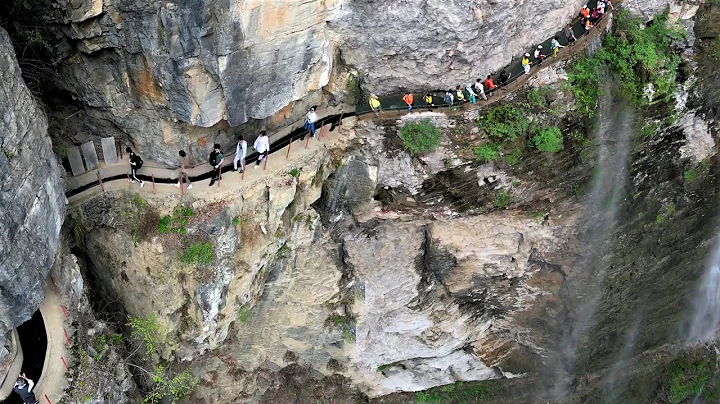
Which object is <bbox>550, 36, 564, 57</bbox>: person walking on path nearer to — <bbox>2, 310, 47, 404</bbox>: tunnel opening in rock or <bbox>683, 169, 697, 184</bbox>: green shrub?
<bbox>683, 169, 697, 184</bbox>: green shrub

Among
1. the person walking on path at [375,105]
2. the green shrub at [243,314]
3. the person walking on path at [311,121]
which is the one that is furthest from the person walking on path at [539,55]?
the green shrub at [243,314]

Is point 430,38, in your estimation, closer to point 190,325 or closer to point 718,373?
point 190,325

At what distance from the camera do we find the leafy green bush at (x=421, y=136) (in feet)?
56.8

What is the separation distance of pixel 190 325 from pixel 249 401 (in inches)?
245

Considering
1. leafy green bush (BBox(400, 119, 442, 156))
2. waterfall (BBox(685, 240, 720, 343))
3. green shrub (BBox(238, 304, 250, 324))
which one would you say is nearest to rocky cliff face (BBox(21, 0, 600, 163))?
leafy green bush (BBox(400, 119, 442, 156))

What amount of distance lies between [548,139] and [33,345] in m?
14.1

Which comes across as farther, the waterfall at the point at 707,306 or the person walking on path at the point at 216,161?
the waterfall at the point at 707,306

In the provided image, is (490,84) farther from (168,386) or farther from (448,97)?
(168,386)

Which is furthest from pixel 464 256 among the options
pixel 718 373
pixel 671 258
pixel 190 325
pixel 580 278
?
pixel 718 373

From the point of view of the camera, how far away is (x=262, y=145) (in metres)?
16.2

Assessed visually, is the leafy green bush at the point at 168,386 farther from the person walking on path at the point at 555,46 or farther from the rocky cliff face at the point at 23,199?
the person walking on path at the point at 555,46

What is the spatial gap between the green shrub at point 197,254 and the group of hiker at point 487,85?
5.90m

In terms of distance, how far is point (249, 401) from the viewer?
72.9 ft

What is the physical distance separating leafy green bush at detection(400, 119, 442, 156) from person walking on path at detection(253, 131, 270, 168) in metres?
3.81
